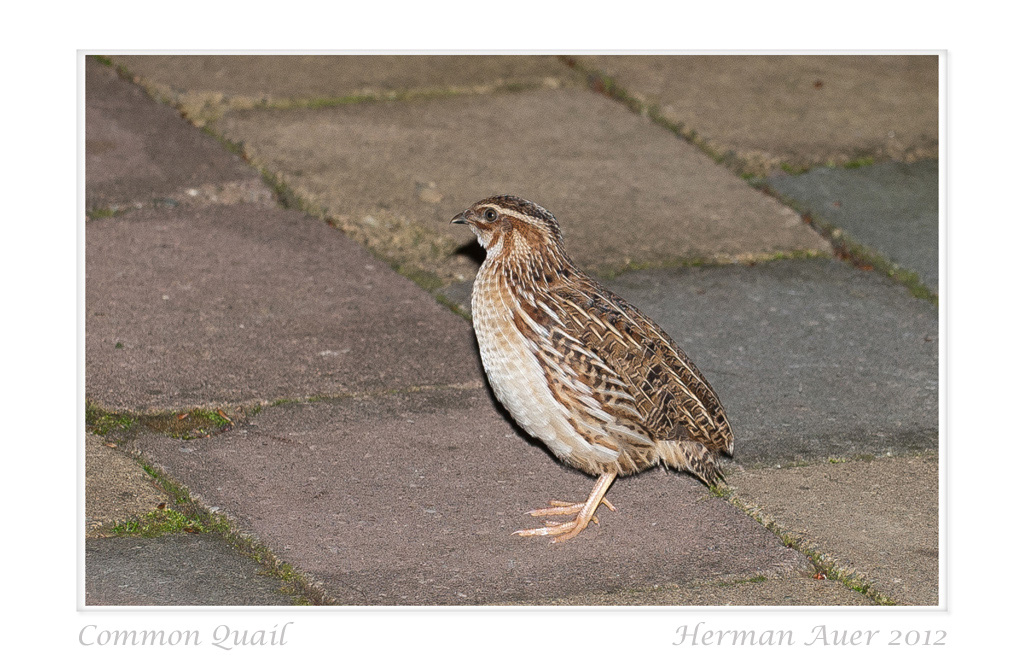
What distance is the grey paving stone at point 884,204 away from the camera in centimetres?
781

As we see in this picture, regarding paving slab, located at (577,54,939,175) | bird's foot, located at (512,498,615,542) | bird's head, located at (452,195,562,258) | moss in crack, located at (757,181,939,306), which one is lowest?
bird's foot, located at (512,498,615,542)

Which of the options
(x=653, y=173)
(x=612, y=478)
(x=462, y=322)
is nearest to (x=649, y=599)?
(x=612, y=478)

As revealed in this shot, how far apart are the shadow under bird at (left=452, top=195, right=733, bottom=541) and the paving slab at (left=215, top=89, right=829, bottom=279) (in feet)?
6.44

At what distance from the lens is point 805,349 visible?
6777 mm

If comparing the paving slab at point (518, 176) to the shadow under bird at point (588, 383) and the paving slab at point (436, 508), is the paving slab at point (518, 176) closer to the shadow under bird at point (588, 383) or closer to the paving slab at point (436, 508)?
the paving slab at point (436, 508)

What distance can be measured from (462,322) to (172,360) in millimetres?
1455

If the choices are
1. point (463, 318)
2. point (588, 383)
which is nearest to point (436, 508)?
point (588, 383)

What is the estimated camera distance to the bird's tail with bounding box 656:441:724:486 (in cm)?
529

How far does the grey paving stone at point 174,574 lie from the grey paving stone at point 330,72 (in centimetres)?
489

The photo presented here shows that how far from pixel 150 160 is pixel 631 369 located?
4.40 m

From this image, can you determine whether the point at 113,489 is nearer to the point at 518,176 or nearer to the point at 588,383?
the point at 588,383

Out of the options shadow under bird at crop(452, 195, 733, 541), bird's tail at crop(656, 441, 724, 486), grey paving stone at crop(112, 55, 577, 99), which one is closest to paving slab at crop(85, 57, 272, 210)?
grey paving stone at crop(112, 55, 577, 99)

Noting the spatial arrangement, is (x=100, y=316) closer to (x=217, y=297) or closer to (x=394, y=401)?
(x=217, y=297)

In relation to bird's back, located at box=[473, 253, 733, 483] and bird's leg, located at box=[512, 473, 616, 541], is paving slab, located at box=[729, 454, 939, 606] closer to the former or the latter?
bird's back, located at box=[473, 253, 733, 483]
